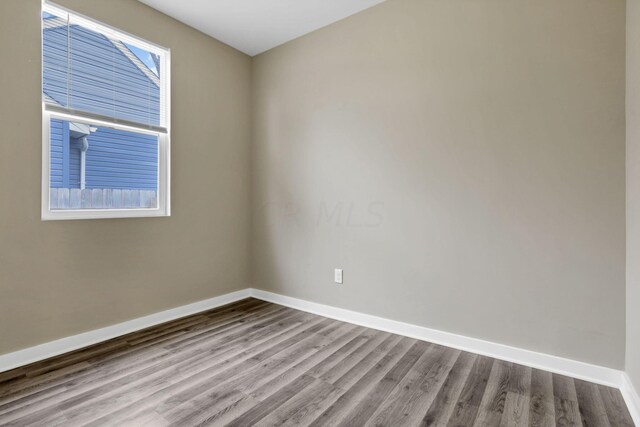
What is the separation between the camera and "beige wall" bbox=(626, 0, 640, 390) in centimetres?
160

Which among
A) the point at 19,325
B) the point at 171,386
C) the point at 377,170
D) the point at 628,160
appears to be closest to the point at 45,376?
the point at 19,325

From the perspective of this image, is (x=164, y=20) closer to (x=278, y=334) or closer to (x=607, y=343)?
(x=278, y=334)

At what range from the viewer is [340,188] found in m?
2.92

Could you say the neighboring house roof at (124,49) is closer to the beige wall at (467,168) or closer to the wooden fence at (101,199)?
the wooden fence at (101,199)

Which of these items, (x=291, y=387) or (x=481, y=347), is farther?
(x=481, y=347)

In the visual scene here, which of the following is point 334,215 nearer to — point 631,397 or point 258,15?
point 258,15

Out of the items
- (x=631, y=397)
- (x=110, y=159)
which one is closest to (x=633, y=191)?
(x=631, y=397)

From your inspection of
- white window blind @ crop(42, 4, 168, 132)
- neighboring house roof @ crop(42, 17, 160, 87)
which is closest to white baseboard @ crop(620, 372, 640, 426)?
white window blind @ crop(42, 4, 168, 132)

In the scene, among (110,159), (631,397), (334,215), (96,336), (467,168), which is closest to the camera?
(631,397)

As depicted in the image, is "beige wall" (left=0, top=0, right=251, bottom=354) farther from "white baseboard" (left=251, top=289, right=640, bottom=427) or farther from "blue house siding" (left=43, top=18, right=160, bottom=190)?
"white baseboard" (left=251, top=289, right=640, bottom=427)

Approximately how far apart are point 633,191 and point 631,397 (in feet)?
3.53

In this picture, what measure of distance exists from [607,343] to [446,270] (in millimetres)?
961

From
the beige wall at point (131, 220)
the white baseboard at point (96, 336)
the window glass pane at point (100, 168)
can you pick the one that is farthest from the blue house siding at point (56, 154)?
the white baseboard at point (96, 336)

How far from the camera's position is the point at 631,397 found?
166 cm
